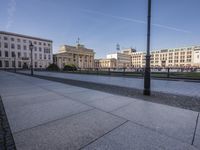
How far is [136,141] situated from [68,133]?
127 centimetres

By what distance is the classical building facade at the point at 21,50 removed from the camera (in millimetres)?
61875

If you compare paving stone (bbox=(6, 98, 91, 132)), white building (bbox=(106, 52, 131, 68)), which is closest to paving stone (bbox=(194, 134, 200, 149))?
paving stone (bbox=(6, 98, 91, 132))

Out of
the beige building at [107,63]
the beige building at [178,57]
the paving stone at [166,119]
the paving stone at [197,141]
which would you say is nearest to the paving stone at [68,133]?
the paving stone at [166,119]

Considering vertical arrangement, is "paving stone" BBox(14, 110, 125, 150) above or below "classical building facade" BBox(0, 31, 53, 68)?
below

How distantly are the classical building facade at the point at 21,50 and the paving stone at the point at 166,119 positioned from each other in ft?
216

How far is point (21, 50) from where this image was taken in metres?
67.5

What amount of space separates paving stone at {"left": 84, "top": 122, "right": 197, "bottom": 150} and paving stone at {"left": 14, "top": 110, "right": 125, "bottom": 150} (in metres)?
0.20

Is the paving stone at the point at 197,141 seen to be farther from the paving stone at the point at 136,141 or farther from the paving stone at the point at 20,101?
the paving stone at the point at 20,101

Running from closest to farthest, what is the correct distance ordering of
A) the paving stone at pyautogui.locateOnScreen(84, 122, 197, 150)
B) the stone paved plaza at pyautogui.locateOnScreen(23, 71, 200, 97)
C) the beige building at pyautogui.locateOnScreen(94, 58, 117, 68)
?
the paving stone at pyautogui.locateOnScreen(84, 122, 197, 150)
the stone paved plaza at pyautogui.locateOnScreen(23, 71, 200, 97)
the beige building at pyautogui.locateOnScreen(94, 58, 117, 68)

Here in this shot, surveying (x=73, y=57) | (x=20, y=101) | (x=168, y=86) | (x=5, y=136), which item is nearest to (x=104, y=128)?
(x=5, y=136)

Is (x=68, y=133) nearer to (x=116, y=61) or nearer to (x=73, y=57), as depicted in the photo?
(x=73, y=57)

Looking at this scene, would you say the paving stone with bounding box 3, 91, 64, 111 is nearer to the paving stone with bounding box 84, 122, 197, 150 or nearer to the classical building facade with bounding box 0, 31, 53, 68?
the paving stone with bounding box 84, 122, 197, 150

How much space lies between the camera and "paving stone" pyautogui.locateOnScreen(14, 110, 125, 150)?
2003 millimetres

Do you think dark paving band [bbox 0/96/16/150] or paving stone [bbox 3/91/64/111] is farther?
paving stone [bbox 3/91/64/111]
